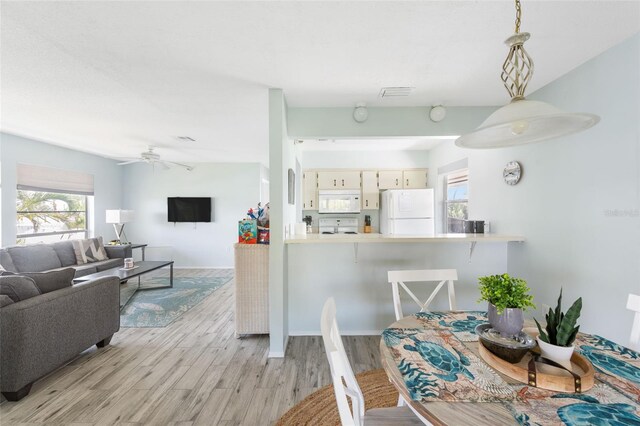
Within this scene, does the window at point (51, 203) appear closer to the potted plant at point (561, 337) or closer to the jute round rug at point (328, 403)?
the jute round rug at point (328, 403)

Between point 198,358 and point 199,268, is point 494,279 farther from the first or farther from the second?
point 199,268

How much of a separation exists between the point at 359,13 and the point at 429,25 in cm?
46

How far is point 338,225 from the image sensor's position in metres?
5.28

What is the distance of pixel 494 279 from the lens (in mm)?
1167

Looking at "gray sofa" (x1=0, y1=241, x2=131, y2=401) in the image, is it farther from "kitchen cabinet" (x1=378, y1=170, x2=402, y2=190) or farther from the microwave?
"kitchen cabinet" (x1=378, y1=170, x2=402, y2=190)

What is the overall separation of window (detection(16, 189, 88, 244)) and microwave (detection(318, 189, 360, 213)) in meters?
4.78

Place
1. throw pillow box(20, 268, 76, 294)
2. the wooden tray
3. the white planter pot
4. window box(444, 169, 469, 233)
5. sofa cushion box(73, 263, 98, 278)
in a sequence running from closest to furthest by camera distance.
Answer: the wooden tray < the white planter pot < throw pillow box(20, 268, 76, 294) < window box(444, 169, 469, 233) < sofa cushion box(73, 263, 98, 278)

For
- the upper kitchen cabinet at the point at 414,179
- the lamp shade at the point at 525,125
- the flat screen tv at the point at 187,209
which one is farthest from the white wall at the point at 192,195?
the lamp shade at the point at 525,125

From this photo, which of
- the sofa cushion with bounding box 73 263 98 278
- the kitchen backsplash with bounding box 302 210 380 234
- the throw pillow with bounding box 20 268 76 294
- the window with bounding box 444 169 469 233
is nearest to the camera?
the throw pillow with bounding box 20 268 76 294

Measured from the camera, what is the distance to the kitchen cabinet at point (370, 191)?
5.18 meters

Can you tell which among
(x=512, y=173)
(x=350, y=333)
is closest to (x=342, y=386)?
(x=350, y=333)

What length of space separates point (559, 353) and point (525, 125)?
3.05ft

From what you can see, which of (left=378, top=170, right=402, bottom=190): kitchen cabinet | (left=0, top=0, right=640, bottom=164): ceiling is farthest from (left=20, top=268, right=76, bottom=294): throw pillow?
(left=378, top=170, right=402, bottom=190): kitchen cabinet

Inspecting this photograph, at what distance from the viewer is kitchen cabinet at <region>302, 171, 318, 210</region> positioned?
204 inches
